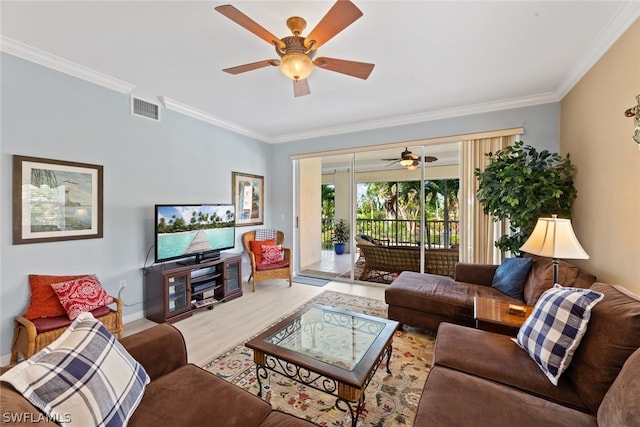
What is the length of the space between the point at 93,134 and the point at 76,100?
33cm

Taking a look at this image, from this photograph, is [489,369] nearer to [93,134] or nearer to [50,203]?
[50,203]

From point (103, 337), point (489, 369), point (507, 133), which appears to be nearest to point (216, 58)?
point (103, 337)

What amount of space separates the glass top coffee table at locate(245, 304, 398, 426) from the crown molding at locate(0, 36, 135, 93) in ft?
9.99

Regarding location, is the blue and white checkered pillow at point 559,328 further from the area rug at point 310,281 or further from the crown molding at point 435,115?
the area rug at point 310,281

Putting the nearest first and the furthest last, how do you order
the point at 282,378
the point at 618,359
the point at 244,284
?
the point at 618,359 → the point at 282,378 → the point at 244,284

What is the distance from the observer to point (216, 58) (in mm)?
2432

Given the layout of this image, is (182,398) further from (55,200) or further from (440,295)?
(55,200)

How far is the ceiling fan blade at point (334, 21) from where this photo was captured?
1.48 metres

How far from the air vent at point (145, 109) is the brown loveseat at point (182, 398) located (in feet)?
8.97

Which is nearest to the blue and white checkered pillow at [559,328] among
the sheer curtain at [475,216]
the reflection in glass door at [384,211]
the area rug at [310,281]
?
the sheer curtain at [475,216]

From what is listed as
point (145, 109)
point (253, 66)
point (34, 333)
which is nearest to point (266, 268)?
point (34, 333)

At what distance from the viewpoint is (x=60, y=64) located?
97.5 inches

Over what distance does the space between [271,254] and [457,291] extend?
2795 millimetres

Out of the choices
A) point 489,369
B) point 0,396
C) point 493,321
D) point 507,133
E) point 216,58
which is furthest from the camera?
point 507,133
